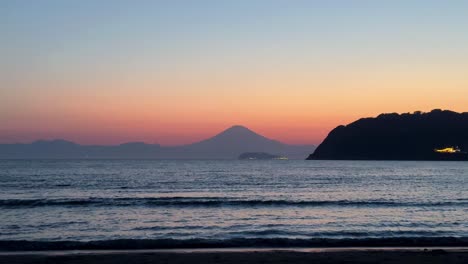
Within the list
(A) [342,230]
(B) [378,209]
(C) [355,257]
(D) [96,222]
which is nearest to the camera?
(C) [355,257]

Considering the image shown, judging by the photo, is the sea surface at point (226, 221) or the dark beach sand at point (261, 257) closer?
the dark beach sand at point (261, 257)

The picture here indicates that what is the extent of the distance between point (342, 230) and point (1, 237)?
53.8 feet

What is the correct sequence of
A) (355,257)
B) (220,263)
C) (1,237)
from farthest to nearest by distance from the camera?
(1,237) < (355,257) < (220,263)

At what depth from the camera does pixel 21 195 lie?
49281mm

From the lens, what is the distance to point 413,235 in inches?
989

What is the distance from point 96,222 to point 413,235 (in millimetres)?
17190

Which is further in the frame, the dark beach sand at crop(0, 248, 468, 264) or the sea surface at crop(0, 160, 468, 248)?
the sea surface at crop(0, 160, 468, 248)

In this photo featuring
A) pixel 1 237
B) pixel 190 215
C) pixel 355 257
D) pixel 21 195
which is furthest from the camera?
pixel 21 195

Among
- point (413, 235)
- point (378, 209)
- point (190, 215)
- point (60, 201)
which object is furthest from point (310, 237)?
point (60, 201)

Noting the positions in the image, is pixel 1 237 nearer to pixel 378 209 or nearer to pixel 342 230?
pixel 342 230

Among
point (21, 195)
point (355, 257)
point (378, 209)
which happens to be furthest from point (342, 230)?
point (21, 195)

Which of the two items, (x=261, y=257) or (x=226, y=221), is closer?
(x=261, y=257)

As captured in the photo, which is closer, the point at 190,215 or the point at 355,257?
the point at 355,257

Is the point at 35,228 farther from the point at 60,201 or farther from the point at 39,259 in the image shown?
the point at 60,201
